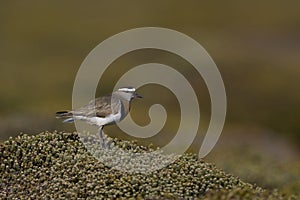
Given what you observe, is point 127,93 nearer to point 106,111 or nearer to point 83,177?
point 106,111

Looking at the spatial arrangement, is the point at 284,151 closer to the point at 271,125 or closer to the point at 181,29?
the point at 271,125

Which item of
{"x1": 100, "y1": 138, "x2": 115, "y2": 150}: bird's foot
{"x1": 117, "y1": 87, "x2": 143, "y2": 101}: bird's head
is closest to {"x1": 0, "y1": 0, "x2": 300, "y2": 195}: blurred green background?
{"x1": 117, "y1": 87, "x2": 143, "y2": 101}: bird's head

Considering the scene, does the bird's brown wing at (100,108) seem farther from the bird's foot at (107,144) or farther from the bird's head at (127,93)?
the bird's foot at (107,144)

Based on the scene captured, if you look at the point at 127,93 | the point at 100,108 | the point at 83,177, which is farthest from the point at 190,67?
the point at 83,177

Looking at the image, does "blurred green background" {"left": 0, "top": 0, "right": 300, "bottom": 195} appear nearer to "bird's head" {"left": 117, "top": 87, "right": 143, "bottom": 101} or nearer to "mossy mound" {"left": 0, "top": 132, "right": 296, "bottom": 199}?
"mossy mound" {"left": 0, "top": 132, "right": 296, "bottom": 199}

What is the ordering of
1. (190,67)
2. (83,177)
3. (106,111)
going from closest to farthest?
(83,177), (106,111), (190,67)

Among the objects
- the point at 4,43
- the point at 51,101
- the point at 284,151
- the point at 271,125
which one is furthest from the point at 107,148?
the point at 4,43
